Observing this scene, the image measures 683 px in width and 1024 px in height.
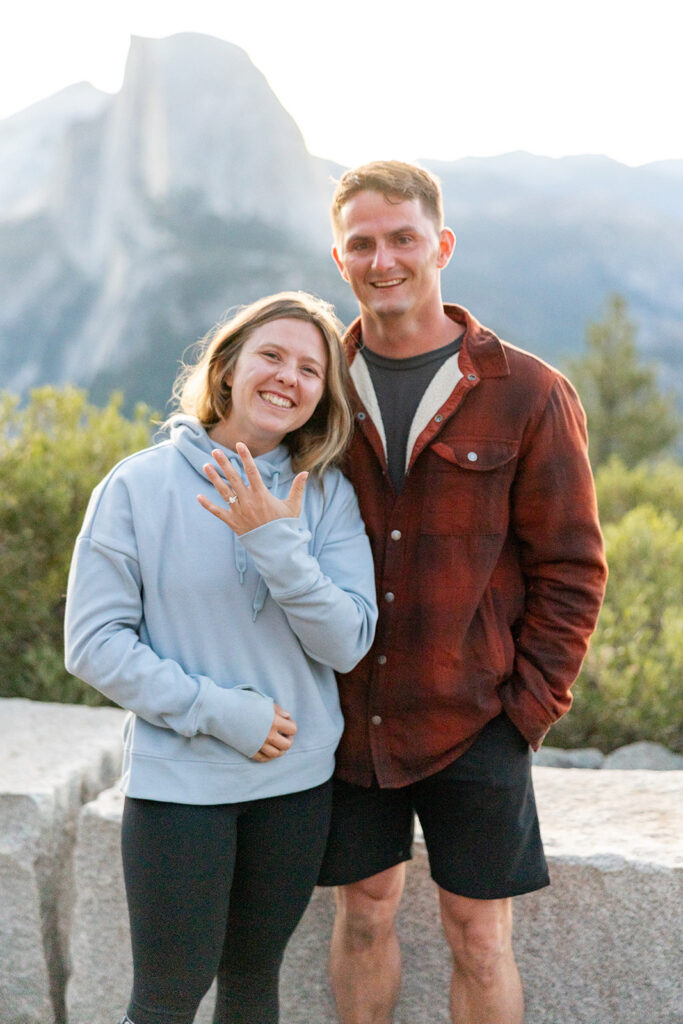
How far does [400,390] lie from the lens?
2.25 m

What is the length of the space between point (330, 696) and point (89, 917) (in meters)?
1.14

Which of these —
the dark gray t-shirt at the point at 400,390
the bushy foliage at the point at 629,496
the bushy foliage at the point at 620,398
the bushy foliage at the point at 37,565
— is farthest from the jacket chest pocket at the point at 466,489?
the bushy foliage at the point at 620,398

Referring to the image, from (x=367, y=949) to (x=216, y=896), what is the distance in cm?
67

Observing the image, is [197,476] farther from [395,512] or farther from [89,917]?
[89,917]

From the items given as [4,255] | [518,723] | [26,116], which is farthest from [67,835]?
[26,116]

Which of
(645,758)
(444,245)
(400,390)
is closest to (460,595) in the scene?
(400,390)

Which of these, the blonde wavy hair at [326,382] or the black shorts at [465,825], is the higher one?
the blonde wavy hair at [326,382]

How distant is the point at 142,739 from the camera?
191 centimetres

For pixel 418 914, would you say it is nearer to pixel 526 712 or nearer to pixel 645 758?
pixel 526 712

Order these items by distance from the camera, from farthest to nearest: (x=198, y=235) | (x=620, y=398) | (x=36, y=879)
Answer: (x=198, y=235), (x=620, y=398), (x=36, y=879)

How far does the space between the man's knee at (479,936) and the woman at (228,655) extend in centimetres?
41

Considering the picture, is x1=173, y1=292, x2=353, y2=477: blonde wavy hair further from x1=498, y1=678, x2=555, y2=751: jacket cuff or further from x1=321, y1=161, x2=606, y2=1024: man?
x1=498, y1=678, x2=555, y2=751: jacket cuff

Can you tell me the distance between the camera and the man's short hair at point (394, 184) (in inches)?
86.0

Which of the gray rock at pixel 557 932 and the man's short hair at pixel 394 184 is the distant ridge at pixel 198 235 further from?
the man's short hair at pixel 394 184
